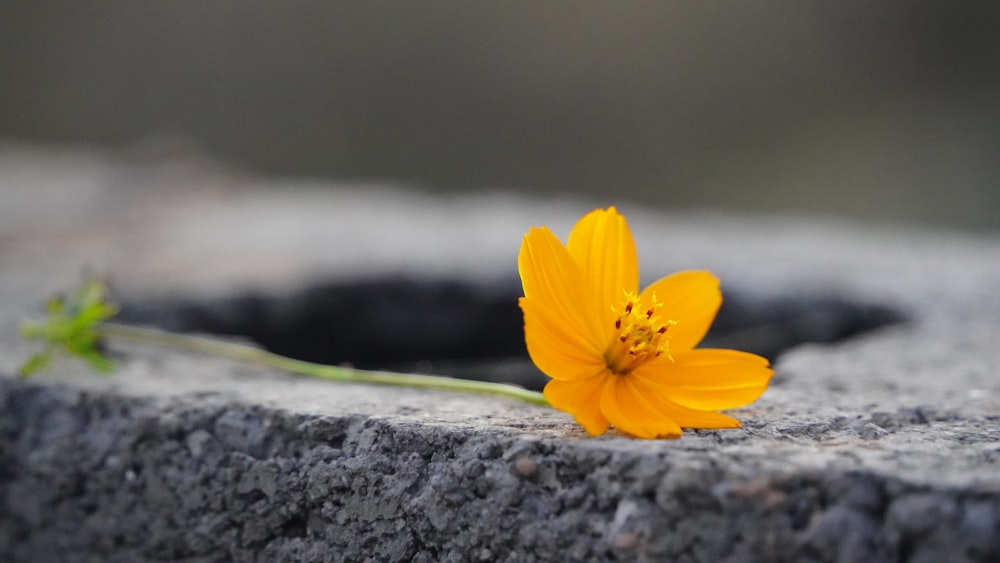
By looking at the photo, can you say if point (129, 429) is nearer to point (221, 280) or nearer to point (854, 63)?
point (221, 280)

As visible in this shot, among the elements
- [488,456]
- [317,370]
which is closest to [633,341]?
[488,456]

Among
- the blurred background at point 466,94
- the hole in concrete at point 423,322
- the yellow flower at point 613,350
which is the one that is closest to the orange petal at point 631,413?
the yellow flower at point 613,350

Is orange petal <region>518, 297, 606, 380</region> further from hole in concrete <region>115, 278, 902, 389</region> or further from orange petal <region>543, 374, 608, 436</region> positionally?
hole in concrete <region>115, 278, 902, 389</region>

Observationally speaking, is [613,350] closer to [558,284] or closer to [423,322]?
[558,284]

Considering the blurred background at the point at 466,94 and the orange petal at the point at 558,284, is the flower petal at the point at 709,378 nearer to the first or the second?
the orange petal at the point at 558,284

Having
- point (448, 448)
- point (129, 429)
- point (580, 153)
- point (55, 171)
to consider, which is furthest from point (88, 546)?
point (580, 153)

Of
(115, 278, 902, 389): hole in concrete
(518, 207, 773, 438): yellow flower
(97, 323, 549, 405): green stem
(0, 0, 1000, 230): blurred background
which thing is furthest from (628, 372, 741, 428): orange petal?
(0, 0, 1000, 230): blurred background
